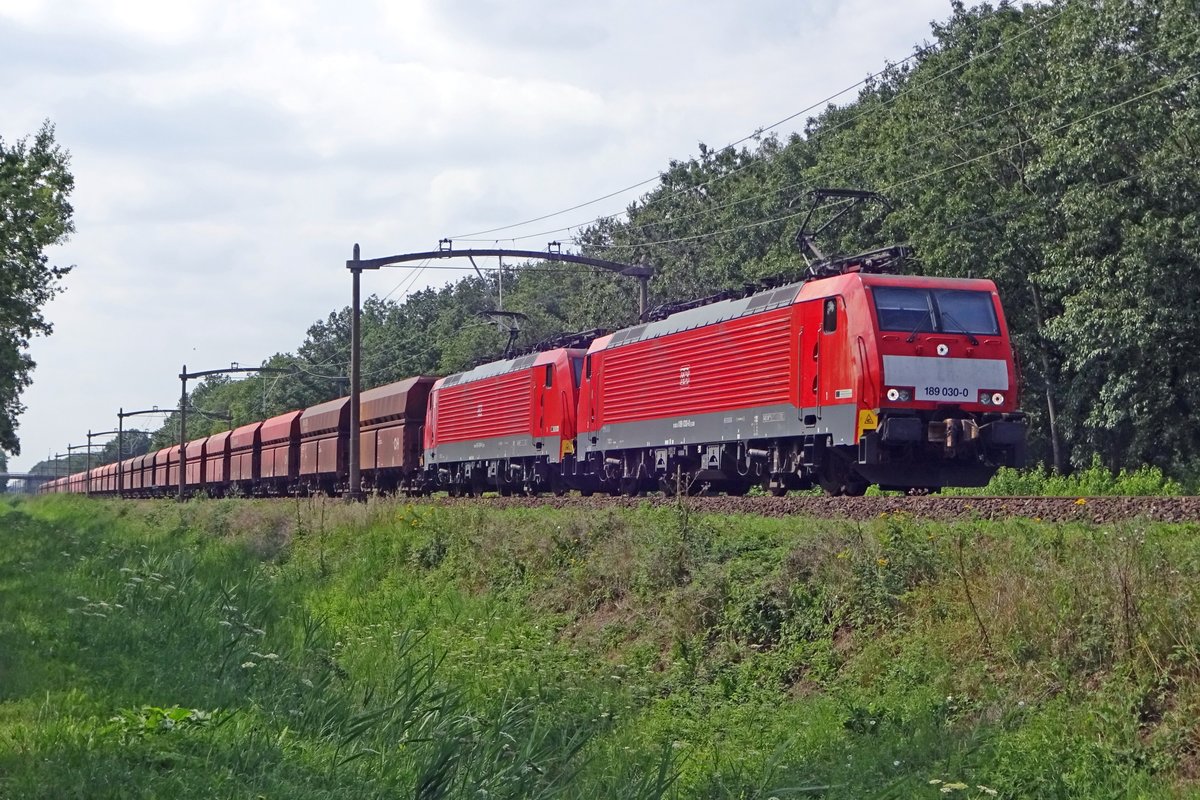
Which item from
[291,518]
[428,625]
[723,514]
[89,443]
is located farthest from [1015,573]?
[89,443]

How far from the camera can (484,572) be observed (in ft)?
65.9

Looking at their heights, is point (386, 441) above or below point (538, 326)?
below

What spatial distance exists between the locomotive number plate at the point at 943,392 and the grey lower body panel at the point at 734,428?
100 centimetres

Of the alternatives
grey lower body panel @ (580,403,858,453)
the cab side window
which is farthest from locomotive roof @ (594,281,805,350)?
grey lower body panel @ (580,403,858,453)

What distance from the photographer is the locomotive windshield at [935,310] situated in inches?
776

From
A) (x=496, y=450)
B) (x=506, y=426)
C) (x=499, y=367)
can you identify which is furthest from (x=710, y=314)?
(x=499, y=367)

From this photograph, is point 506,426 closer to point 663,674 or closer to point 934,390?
point 934,390

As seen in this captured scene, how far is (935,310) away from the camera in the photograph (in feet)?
66.0

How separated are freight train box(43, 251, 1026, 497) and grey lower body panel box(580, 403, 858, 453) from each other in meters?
0.04

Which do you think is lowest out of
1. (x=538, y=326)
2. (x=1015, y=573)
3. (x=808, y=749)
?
(x=808, y=749)

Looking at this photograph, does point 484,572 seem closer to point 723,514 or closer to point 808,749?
point 723,514

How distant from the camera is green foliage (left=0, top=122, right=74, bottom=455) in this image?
119 ft

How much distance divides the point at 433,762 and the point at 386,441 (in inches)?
1341

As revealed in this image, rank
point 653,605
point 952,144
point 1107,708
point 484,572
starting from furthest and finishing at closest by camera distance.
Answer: point 952,144 < point 484,572 < point 653,605 < point 1107,708
